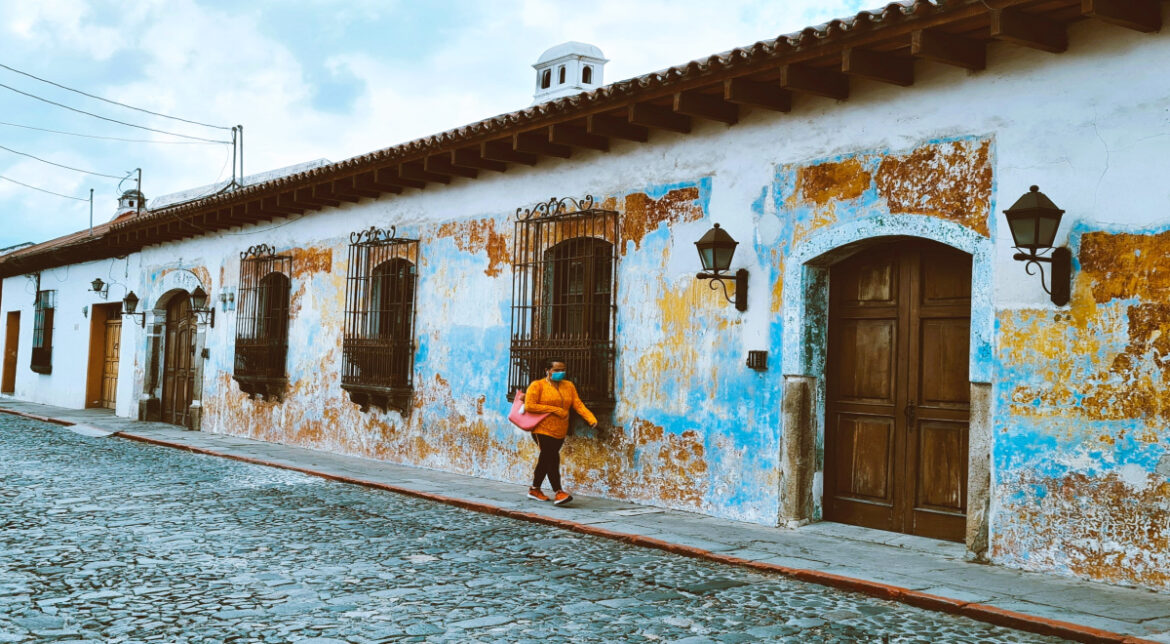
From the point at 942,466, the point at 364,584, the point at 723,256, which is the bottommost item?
the point at 364,584

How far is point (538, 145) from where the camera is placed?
10266 millimetres

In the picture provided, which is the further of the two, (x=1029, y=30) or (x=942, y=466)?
(x=942, y=466)

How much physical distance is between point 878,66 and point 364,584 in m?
5.03

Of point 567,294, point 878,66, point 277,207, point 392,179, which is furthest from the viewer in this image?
point 277,207

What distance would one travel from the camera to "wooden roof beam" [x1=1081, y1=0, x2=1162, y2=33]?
19.1 feet

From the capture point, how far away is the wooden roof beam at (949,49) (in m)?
6.54

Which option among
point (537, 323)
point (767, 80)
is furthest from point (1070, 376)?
point (537, 323)

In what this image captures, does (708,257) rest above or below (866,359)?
above

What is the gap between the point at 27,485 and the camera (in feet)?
31.0

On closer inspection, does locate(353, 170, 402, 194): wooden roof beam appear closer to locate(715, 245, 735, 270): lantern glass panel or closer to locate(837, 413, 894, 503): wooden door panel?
locate(715, 245, 735, 270): lantern glass panel

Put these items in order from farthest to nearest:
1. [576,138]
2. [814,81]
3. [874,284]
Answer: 1. [576,138]
2. [874,284]
3. [814,81]

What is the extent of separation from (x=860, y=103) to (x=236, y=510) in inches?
243

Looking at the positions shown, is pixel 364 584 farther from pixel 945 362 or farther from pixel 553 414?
pixel 945 362

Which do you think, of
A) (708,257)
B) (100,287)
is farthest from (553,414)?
(100,287)
